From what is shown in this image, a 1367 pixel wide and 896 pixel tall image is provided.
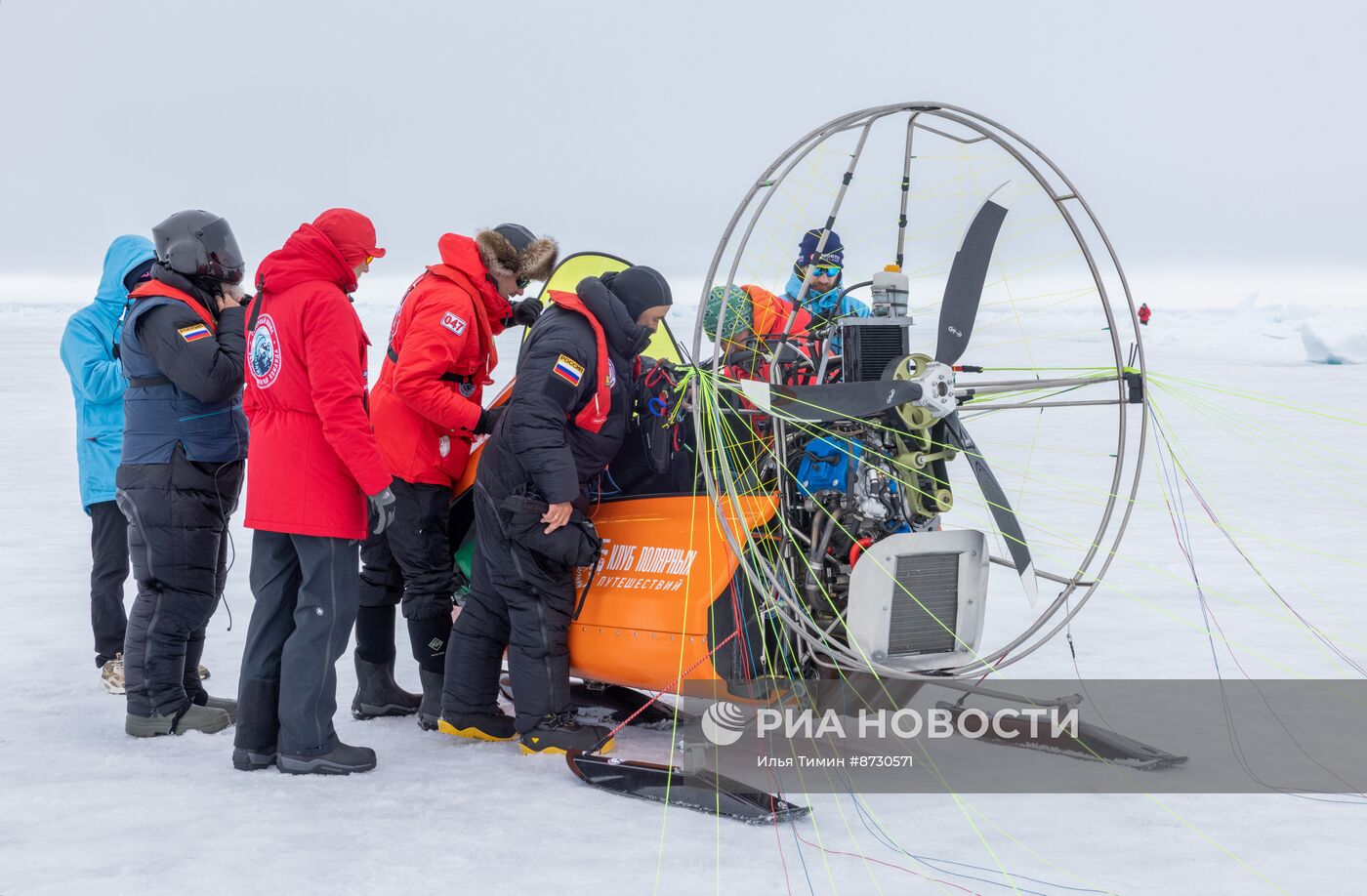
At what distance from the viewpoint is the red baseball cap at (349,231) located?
11.8ft

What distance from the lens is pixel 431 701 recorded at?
13.8ft

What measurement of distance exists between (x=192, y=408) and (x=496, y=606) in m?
1.25

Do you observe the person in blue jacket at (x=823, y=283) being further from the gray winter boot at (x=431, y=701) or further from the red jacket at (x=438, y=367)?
the gray winter boot at (x=431, y=701)

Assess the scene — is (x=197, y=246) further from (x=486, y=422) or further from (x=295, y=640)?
(x=295, y=640)

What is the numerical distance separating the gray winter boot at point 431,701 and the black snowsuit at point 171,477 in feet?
2.61

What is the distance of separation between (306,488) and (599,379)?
976 millimetres

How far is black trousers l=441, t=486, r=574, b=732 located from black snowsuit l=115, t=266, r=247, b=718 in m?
0.92

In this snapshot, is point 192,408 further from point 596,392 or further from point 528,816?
point 528,816

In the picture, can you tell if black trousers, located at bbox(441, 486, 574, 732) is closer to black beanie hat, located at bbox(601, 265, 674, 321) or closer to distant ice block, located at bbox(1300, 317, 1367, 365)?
black beanie hat, located at bbox(601, 265, 674, 321)

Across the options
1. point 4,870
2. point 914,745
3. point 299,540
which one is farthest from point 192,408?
point 914,745

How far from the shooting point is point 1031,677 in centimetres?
475

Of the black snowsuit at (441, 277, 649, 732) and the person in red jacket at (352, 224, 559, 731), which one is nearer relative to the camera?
the black snowsuit at (441, 277, 649, 732)

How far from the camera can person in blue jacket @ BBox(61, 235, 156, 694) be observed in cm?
457

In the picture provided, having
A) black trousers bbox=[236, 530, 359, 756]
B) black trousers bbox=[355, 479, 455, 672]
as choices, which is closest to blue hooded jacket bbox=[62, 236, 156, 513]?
black trousers bbox=[355, 479, 455, 672]
